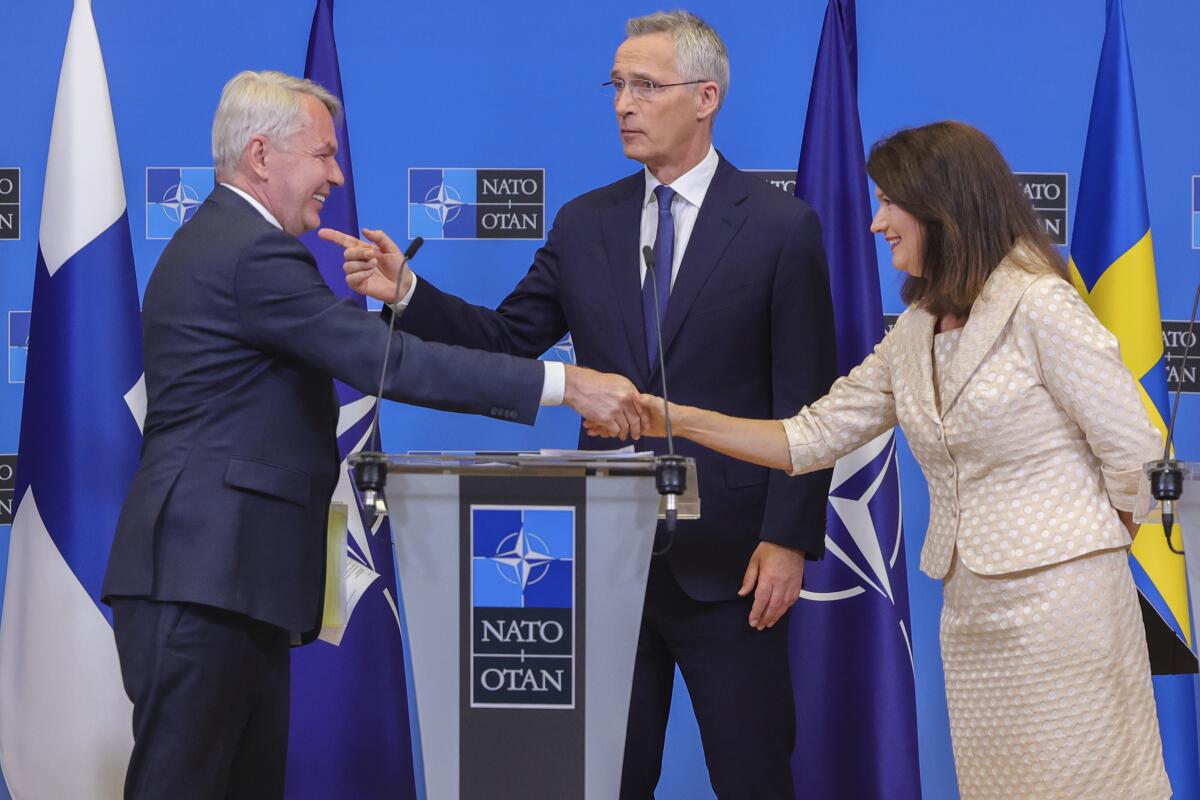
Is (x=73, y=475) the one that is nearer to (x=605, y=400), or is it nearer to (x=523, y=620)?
(x=605, y=400)

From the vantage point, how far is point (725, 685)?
2676mm

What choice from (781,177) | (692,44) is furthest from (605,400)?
(781,177)

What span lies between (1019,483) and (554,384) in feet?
2.68

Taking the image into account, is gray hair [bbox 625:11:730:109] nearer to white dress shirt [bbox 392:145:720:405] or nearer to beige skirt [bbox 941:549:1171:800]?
white dress shirt [bbox 392:145:720:405]

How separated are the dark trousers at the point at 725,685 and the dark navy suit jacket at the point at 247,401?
2.01 feet

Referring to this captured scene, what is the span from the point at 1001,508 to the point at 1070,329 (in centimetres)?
32

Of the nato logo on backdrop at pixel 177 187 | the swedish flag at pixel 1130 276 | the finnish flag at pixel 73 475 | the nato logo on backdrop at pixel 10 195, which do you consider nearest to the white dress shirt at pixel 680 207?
the finnish flag at pixel 73 475

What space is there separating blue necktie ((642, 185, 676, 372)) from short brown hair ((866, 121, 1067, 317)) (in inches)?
22.3

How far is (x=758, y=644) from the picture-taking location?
8.89ft

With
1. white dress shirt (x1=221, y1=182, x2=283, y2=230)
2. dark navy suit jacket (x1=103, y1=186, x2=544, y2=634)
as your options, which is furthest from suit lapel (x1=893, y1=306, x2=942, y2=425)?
white dress shirt (x1=221, y1=182, x2=283, y2=230)

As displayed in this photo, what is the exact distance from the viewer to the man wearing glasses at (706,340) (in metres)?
2.69

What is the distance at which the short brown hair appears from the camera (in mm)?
2359

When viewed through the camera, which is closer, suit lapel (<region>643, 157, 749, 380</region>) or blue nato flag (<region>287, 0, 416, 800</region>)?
suit lapel (<region>643, 157, 749, 380</region>)

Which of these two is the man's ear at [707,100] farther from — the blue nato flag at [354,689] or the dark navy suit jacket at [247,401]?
the blue nato flag at [354,689]
